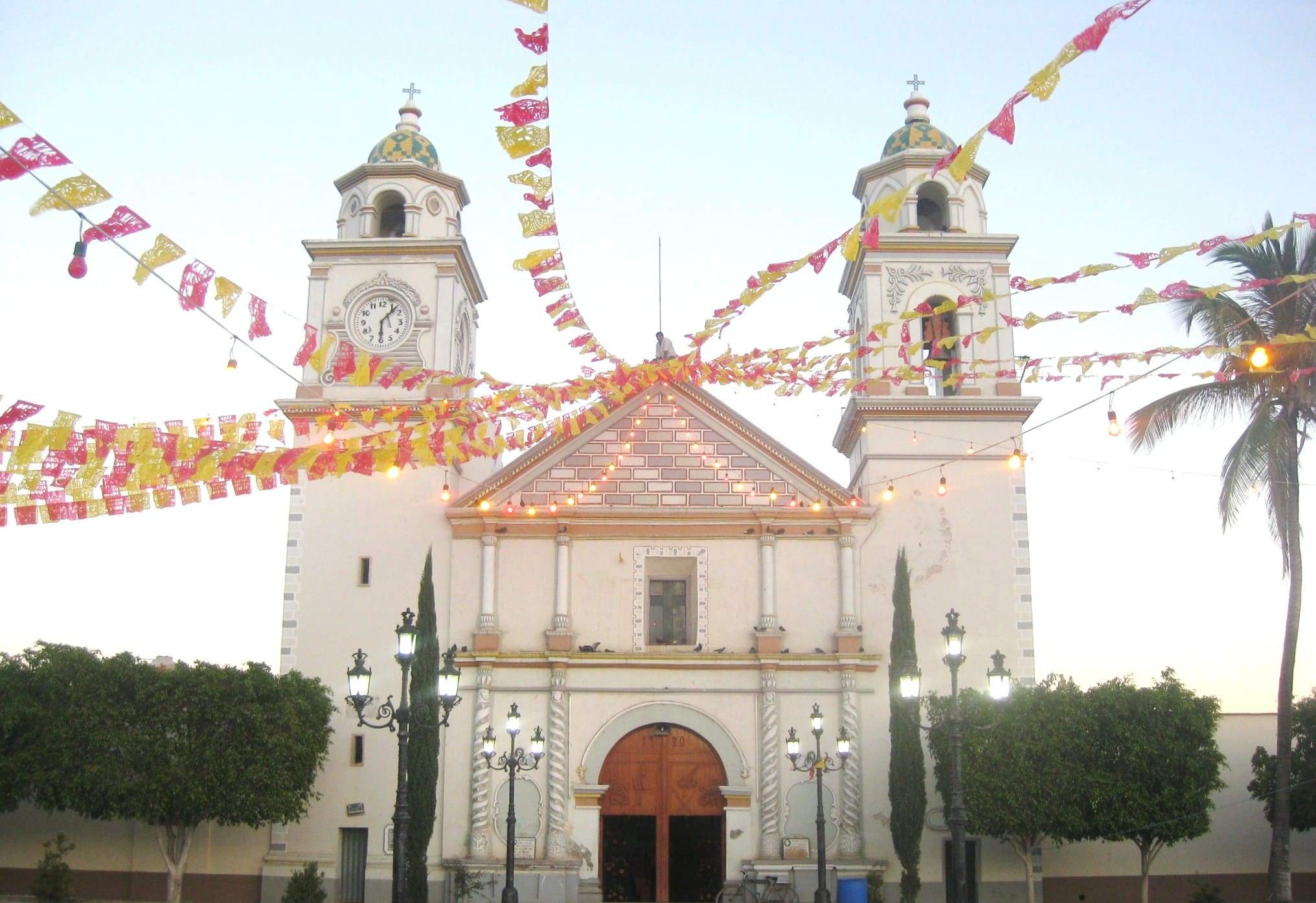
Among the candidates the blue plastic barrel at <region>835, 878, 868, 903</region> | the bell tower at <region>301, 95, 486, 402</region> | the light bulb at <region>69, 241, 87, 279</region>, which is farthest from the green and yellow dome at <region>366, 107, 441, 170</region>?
the light bulb at <region>69, 241, 87, 279</region>

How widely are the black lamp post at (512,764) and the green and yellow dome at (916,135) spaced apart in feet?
46.7

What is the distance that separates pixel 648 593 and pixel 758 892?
6.11 metres

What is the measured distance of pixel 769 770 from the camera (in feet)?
86.7

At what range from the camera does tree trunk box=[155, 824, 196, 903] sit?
1001 inches

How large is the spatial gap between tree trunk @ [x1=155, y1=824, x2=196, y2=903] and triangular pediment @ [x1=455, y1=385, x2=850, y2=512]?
8004 mm

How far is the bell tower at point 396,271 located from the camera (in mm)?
28750

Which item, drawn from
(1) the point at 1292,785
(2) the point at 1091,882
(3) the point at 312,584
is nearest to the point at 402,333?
(3) the point at 312,584

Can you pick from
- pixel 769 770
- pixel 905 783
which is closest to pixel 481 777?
pixel 769 770

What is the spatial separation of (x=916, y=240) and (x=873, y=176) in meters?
1.92

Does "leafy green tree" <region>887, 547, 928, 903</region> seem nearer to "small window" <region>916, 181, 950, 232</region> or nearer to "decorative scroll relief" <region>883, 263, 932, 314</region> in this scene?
"decorative scroll relief" <region>883, 263, 932, 314</region>

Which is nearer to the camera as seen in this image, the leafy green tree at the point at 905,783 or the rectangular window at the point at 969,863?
the leafy green tree at the point at 905,783

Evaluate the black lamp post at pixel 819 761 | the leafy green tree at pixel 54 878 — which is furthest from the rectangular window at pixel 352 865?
the black lamp post at pixel 819 761

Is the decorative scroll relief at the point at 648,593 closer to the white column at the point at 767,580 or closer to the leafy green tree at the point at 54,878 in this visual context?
the white column at the point at 767,580

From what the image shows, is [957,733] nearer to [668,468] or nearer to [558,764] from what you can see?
[558,764]
